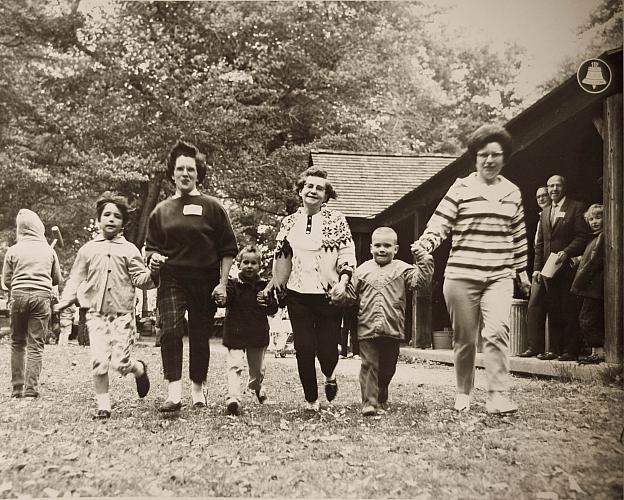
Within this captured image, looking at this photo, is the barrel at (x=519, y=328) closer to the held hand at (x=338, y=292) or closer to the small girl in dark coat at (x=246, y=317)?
the held hand at (x=338, y=292)

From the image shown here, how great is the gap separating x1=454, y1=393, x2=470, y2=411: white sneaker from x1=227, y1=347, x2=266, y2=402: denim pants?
1.31m

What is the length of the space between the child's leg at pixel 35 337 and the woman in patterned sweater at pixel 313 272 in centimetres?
219

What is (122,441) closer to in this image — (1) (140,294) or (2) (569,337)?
(1) (140,294)

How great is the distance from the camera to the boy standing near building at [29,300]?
554 centimetres

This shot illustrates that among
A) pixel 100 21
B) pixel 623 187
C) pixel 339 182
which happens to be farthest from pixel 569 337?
pixel 339 182

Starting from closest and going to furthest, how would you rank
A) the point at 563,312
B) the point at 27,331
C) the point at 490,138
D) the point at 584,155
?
the point at 490,138 < the point at 584,155 < the point at 563,312 < the point at 27,331

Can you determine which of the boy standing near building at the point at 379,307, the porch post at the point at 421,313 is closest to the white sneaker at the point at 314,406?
the boy standing near building at the point at 379,307

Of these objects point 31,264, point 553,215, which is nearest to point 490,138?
point 553,215

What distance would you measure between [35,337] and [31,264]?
1.80 feet

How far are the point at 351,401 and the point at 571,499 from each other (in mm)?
1955

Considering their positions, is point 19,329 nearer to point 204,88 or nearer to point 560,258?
point 204,88

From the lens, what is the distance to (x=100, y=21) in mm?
5230

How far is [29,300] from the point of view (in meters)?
5.70

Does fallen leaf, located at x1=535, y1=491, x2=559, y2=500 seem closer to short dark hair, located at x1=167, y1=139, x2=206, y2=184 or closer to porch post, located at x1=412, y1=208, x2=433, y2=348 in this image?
short dark hair, located at x1=167, y1=139, x2=206, y2=184
